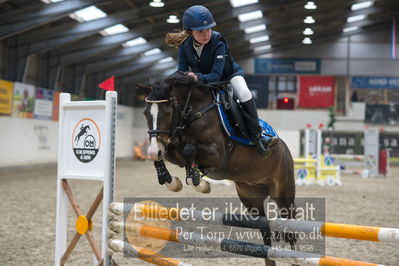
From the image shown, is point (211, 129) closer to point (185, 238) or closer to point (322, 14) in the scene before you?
point (185, 238)

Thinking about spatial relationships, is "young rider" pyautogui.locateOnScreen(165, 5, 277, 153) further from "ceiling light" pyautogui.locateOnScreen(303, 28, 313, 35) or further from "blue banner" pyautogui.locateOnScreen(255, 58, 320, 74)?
"blue banner" pyautogui.locateOnScreen(255, 58, 320, 74)

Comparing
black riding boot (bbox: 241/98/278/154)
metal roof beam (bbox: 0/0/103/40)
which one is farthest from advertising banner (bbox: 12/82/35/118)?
black riding boot (bbox: 241/98/278/154)

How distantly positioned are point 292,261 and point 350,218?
186 inches

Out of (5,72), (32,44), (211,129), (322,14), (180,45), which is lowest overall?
(211,129)

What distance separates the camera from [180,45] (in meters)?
3.55

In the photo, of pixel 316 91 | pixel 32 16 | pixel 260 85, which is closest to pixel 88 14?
pixel 32 16

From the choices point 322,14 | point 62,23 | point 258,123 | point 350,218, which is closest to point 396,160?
point 322,14

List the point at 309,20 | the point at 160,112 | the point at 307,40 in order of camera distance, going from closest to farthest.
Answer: the point at 160,112
the point at 309,20
the point at 307,40

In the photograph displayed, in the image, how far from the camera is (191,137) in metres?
3.31

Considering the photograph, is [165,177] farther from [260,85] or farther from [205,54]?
[260,85]

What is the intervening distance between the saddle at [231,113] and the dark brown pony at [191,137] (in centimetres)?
5

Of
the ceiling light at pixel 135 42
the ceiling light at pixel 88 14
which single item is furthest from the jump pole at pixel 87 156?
the ceiling light at pixel 135 42

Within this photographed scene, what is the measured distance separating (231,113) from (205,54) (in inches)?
19.0

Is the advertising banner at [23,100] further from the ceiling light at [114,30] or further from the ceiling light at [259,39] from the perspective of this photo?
the ceiling light at [259,39]
